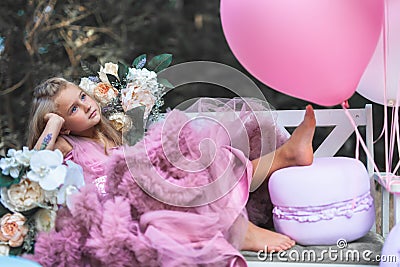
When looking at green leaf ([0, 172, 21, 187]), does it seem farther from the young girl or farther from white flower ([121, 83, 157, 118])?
white flower ([121, 83, 157, 118])

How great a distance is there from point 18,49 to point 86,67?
1035mm

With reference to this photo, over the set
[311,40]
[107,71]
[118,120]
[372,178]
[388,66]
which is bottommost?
[372,178]

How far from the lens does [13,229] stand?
4.76 feet

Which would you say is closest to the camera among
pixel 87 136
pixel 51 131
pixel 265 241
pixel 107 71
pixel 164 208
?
pixel 164 208

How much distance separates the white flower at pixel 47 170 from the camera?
1436 millimetres

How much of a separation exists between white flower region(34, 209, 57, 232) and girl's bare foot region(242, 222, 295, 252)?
44 centimetres

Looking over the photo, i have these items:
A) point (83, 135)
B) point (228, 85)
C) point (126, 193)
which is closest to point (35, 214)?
point (126, 193)

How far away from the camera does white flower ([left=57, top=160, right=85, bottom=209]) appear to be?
1447 mm

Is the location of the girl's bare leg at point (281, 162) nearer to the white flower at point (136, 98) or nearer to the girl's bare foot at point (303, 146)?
the girl's bare foot at point (303, 146)

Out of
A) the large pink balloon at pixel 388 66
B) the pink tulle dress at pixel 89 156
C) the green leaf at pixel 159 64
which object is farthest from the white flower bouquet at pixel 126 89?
the large pink balloon at pixel 388 66

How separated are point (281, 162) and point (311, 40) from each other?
1.11 feet

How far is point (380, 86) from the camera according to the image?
5.43ft

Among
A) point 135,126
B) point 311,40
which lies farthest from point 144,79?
point 311,40

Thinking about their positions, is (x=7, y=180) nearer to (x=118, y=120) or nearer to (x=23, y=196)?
(x=23, y=196)
